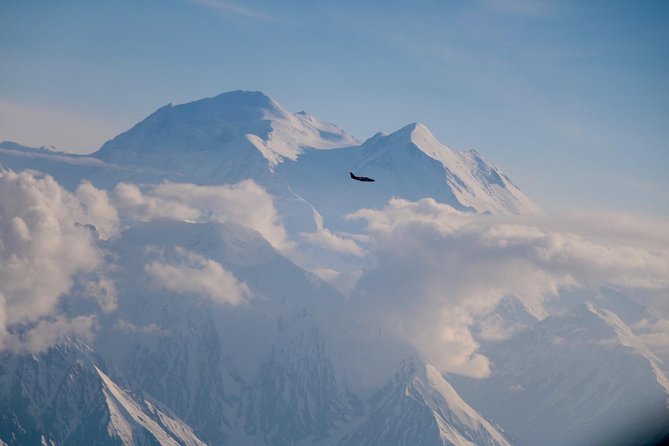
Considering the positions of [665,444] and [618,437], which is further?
[618,437]
